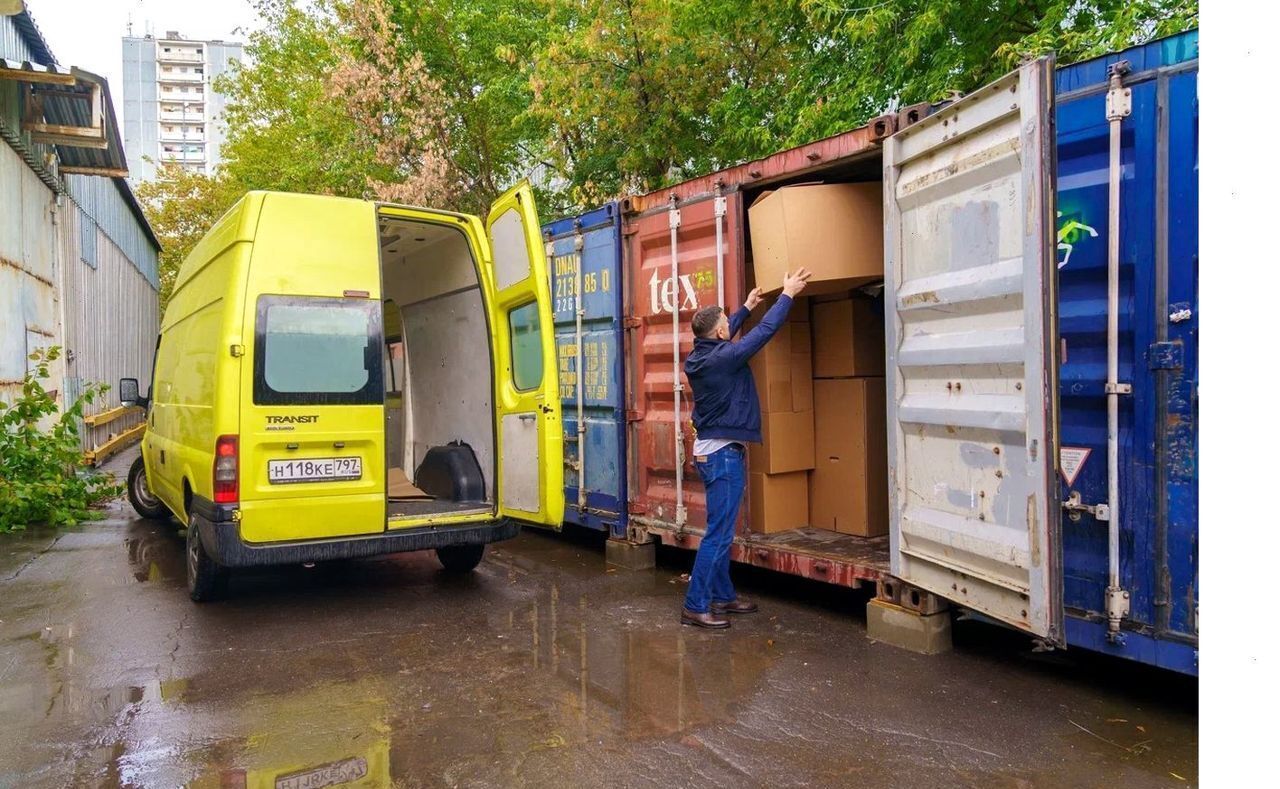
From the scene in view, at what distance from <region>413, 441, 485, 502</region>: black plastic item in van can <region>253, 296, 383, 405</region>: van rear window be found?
1.24 m

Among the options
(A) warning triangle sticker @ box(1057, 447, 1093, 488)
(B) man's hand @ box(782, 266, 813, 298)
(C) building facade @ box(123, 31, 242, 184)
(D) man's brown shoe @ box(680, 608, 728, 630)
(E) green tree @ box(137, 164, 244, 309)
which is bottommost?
(D) man's brown shoe @ box(680, 608, 728, 630)

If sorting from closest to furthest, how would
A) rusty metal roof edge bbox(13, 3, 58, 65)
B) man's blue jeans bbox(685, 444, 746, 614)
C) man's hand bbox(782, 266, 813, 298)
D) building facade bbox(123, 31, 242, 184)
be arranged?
man's hand bbox(782, 266, 813, 298)
man's blue jeans bbox(685, 444, 746, 614)
rusty metal roof edge bbox(13, 3, 58, 65)
building facade bbox(123, 31, 242, 184)

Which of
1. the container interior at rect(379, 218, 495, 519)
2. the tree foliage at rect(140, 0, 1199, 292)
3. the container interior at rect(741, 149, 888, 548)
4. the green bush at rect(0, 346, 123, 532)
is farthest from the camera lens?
the green bush at rect(0, 346, 123, 532)

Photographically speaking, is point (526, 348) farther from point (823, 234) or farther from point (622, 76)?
point (622, 76)

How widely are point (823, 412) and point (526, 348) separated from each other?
6.90 feet

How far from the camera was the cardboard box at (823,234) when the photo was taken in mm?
5180

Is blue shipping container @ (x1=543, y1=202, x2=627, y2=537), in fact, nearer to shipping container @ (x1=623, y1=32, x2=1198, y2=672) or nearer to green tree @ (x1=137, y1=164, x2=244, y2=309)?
shipping container @ (x1=623, y1=32, x2=1198, y2=672)

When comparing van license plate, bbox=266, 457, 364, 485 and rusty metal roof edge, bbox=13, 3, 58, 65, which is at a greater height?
rusty metal roof edge, bbox=13, 3, 58, 65

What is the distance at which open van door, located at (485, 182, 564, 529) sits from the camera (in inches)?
231

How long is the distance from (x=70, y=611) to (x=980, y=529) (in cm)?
577

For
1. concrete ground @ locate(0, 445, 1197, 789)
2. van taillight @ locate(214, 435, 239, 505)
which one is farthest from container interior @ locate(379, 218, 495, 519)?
van taillight @ locate(214, 435, 239, 505)

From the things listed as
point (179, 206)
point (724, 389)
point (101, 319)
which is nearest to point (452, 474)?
point (724, 389)

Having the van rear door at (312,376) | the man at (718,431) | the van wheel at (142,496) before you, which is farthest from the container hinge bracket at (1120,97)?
the van wheel at (142,496)

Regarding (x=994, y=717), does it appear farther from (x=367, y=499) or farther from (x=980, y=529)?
(x=367, y=499)
